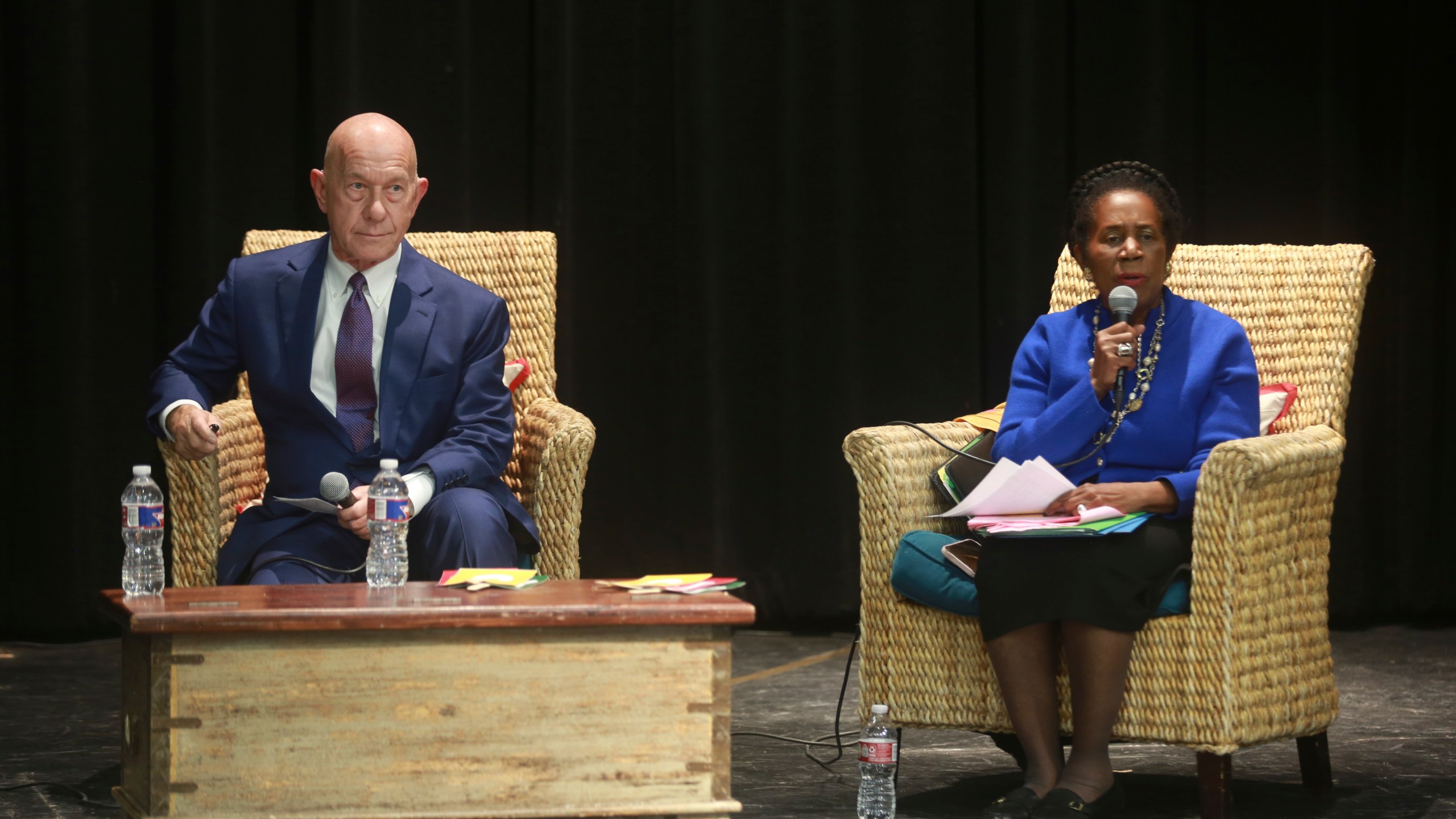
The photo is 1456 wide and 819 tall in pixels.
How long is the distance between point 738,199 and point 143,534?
213 cm

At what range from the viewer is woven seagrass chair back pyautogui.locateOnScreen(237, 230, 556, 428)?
3100 millimetres

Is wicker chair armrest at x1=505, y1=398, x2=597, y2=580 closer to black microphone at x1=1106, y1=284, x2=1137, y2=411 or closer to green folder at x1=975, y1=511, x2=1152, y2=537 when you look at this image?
black microphone at x1=1106, y1=284, x2=1137, y2=411

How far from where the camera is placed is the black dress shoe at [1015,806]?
2.22m

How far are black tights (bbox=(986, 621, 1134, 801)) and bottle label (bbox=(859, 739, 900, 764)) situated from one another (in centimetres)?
19

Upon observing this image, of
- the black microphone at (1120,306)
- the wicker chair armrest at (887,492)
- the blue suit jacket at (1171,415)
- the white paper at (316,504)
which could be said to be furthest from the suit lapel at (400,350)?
the blue suit jacket at (1171,415)

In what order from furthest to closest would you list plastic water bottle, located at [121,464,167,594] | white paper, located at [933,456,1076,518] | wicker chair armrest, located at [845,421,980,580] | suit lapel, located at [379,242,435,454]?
suit lapel, located at [379,242,435,454]
wicker chair armrest, located at [845,421,980,580]
white paper, located at [933,456,1076,518]
plastic water bottle, located at [121,464,167,594]

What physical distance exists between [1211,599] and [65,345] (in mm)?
2871

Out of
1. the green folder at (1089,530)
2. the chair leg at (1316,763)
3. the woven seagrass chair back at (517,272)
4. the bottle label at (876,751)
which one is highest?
the woven seagrass chair back at (517,272)

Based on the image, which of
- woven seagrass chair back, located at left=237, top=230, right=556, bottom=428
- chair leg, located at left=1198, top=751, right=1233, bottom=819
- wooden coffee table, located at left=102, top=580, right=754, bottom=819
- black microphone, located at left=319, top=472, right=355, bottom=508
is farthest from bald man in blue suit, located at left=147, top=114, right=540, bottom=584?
chair leg, located at left=1198, top=751, right=1233, bottom=819

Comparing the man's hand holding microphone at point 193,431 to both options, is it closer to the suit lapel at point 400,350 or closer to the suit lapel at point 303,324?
the suit lapel at point 303,324

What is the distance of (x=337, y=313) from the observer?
2660 mm

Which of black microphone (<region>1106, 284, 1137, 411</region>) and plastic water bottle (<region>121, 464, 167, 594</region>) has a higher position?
black microphone (<region>1106, 284, 1137, 411</region>)

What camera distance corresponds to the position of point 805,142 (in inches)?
161

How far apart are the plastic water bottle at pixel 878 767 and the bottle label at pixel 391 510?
759mm
